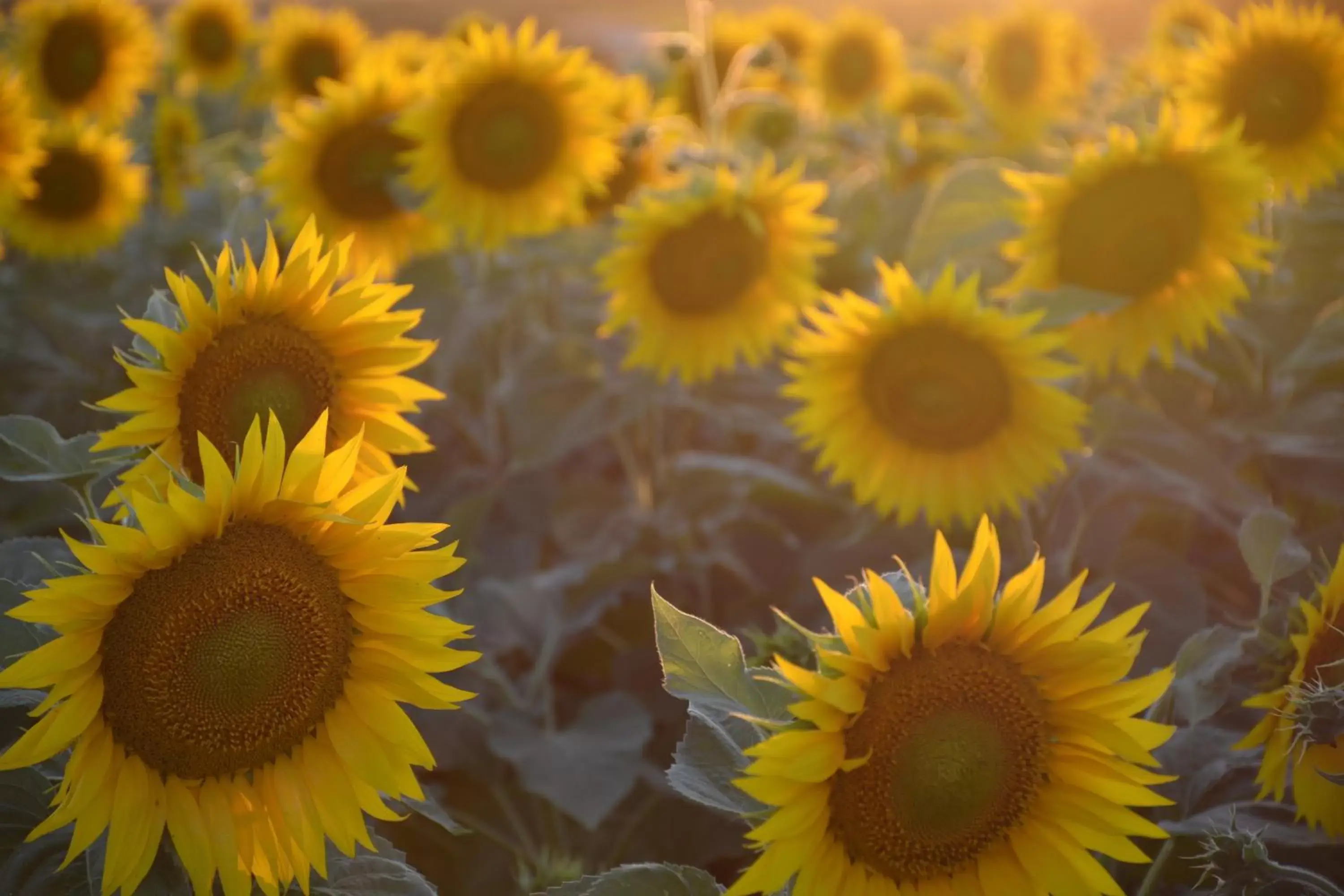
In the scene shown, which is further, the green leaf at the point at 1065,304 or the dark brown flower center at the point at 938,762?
the green leaf at the point at 1065,304

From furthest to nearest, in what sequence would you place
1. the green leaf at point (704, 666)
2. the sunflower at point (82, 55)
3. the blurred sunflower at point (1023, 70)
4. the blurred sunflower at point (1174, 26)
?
the blurred sunflower at point (1023, 70) < the blurred sunflower at point (1174, 26) < the sunflower at point (82, 55) < the green leaf at point (704, 666)

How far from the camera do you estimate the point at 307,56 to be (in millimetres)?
4750

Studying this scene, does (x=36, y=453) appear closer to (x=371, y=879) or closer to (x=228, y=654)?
(x=228, y=654)

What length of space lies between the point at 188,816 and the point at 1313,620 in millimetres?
1436

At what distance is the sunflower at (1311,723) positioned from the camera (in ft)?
4.78

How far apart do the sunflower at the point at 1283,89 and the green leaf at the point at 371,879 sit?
2.43 m

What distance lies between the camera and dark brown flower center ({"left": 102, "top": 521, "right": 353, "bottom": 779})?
4.31 feet

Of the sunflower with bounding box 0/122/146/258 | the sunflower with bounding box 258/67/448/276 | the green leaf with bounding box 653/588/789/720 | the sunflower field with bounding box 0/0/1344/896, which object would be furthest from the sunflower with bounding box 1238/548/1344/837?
the sunflower with bounding box 0/122/146/258

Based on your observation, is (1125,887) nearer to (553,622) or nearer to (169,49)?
(553,622)

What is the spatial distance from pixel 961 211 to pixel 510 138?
122 centimetres

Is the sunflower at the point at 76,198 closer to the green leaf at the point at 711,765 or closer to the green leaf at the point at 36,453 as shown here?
the green leaf at the point at 36,453

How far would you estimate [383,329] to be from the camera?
1706 mm

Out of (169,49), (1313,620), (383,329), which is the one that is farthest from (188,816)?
(169,49)

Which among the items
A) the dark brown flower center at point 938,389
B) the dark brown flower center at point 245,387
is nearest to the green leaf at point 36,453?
the dark brown flower center at point 245,387
